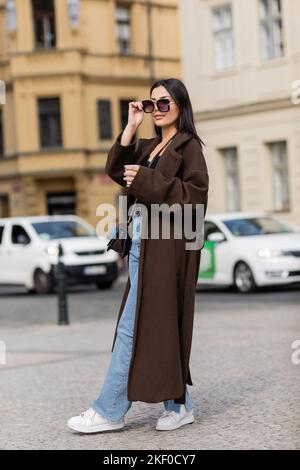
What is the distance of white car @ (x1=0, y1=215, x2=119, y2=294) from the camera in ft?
73.2

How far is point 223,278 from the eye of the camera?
19938 millimetres

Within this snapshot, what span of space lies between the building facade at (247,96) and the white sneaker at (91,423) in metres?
22.9

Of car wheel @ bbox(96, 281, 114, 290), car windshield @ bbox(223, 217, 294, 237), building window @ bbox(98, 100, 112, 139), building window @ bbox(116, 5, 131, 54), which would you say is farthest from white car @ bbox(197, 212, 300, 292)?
building window @ bbox(116, 5, 131, 54)

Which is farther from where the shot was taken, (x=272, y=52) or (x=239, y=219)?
(x=272, y=52)

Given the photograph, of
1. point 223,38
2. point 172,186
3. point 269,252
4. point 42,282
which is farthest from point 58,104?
point 172,186

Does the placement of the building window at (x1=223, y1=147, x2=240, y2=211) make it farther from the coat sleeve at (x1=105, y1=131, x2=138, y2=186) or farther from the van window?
the coat sleeve at (x1=105, y1=131, x2=138, y2=186)

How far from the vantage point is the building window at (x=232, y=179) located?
105 feet

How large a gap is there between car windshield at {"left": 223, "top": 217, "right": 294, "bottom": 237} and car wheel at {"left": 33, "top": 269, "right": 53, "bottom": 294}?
163 inches

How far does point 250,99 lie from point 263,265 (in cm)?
1268

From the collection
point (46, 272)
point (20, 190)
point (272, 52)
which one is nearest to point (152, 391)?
point (46, 272)

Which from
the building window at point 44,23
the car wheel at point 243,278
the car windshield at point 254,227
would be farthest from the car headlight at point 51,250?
the building window at point 44,23

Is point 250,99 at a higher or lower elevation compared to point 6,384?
higher
